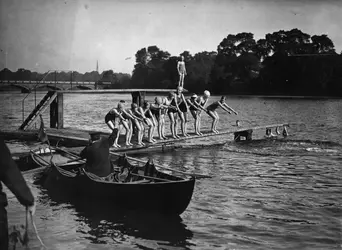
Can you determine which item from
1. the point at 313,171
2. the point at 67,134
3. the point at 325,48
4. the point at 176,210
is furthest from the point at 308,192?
the point at 325,48

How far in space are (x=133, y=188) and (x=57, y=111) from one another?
18.0 meters

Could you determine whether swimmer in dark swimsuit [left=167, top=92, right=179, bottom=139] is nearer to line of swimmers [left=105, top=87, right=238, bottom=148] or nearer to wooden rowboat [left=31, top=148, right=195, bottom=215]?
line of swimmers [left=105, top=87, right=238, bottom=148]

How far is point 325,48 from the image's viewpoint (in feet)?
320

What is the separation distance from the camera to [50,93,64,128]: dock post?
28.6m

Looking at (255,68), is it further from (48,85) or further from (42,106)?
(42,106)

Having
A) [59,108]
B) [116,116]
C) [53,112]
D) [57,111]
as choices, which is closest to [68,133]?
[59,108]

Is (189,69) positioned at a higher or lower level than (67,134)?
higher

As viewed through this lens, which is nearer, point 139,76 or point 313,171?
point 313,171

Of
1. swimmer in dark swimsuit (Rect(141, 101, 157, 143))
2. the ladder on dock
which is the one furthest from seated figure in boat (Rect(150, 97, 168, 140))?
the ladder on dock

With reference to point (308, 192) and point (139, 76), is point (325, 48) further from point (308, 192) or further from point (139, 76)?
point (308, 192)

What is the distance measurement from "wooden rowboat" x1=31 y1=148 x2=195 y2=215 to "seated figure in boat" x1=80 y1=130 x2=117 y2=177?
9.3 inches

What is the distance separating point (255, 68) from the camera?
123312 millimetres

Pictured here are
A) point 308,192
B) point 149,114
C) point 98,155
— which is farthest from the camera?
point 149,114

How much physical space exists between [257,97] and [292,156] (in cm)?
9479
